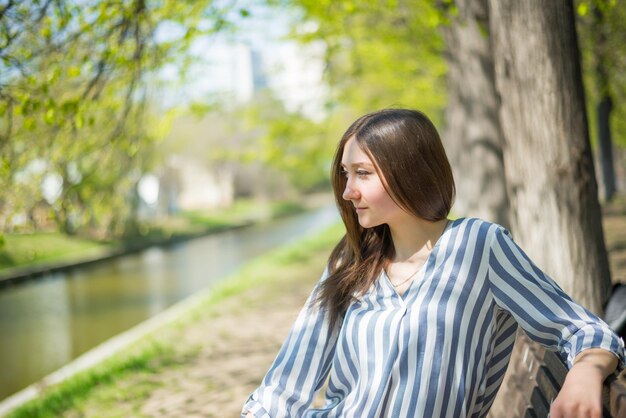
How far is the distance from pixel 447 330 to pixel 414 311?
9cm

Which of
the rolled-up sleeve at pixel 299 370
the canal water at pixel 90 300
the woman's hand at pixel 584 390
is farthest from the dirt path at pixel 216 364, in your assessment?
the woman's hand at pixel 584 390

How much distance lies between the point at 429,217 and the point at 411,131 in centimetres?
24

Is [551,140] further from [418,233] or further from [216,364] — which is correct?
[216,364]

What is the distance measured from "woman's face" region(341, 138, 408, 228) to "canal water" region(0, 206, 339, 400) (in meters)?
9.04

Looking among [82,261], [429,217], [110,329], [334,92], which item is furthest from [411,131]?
[82,261]

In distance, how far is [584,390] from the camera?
5.25 feet

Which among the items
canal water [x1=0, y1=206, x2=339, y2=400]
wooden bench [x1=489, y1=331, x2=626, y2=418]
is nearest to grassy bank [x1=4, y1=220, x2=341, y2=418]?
canal water [x1=0, y1=206, x2=339, y2=400]

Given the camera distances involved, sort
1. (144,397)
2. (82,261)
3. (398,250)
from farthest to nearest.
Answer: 1. (82,261)
2. (144,397)
3. (398,250)

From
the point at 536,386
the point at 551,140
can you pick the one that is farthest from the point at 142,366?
the point at 536,386

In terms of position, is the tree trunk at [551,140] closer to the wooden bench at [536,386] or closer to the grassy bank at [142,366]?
the wooden bench at [536,386]

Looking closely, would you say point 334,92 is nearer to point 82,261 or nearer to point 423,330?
point 82,261

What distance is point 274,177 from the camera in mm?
60375

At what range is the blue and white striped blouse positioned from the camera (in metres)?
1.81

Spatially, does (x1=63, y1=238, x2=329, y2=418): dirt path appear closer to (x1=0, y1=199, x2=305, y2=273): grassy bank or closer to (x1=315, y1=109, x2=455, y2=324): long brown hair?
(x1=0, y1=199, x2=305, y2=273): grassy bank
